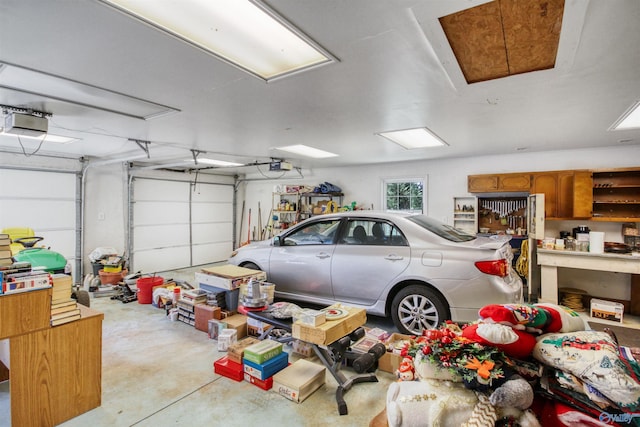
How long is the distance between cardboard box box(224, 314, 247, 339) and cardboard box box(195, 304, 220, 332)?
160 mm

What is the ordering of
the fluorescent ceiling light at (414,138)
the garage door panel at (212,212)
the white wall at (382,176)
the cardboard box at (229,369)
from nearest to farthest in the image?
1. the cardboard box at (229,369)
2. the fluorescent ceiling light at (414,138)
3. the white wall at (382,176)
4. the garage door panel at (212,212)

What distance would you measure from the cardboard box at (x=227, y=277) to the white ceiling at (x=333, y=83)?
5.93 ft

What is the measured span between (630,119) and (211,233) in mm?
8512

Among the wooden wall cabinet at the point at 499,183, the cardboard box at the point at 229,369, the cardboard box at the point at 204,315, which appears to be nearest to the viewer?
the cardboard box at the point at 229,369

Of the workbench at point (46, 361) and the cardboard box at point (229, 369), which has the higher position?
the workbench at point (46, 361)

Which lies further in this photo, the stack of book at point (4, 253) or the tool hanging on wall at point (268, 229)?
the tool hanging on wall at point (268, 229)

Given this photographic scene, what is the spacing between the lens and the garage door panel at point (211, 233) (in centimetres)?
825

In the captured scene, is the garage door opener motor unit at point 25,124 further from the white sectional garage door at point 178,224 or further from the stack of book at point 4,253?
the white sectional garage door at point 178,224

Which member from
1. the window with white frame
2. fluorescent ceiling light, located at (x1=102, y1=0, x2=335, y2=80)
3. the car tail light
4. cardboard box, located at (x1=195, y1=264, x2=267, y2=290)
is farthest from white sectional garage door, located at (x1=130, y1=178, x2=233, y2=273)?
the car tail light

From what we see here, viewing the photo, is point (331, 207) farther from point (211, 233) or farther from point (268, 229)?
point (211, 233)

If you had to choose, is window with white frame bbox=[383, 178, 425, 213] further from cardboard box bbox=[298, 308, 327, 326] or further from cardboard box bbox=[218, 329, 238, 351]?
cardboard box bbox=[298, 308, 327, 326]

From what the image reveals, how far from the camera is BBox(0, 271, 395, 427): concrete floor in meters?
2.07

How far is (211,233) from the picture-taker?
8625 millimetres

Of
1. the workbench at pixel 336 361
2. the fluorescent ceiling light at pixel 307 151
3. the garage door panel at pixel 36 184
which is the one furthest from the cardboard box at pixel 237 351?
the garage door panel at pixel 36 184
